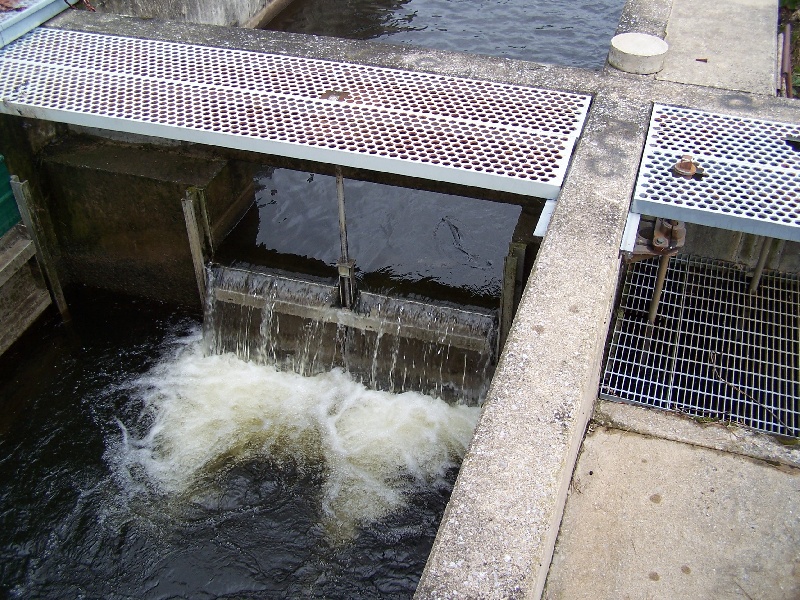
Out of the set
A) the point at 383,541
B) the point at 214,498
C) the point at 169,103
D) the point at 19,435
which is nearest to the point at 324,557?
the point at 383,541

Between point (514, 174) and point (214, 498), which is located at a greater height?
point (514, 174)

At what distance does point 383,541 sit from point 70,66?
4.65 m

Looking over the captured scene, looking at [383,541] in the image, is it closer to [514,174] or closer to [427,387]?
[427,387]

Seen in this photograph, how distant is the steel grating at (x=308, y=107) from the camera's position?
4977 mm

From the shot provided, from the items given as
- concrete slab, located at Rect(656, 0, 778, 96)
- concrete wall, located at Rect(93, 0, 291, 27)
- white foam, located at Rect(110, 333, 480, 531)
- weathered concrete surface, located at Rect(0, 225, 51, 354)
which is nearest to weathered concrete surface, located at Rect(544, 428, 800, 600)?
white foam, located at Rect(110, 333, 480, 531)

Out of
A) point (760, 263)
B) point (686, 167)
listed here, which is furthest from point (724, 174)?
point (760, 263)

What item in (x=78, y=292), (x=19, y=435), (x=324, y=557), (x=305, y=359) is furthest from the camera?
(x=78, y=292)

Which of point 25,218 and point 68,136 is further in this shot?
point 68,136

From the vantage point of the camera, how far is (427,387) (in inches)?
265

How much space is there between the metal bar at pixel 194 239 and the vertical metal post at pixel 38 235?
1.38m

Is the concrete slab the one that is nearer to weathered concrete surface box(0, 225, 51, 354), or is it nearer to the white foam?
the white foam

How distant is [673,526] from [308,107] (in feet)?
12.5

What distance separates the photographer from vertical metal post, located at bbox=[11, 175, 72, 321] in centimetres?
666

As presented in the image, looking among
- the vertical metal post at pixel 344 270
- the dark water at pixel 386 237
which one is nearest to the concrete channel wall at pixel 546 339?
the vertical metal post at pixel 344 270
